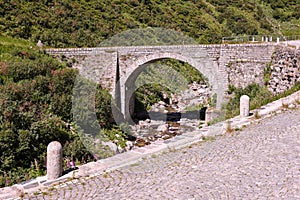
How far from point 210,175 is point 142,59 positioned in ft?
42.7

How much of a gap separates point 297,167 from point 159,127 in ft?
44.0

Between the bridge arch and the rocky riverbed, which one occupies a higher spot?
the bridge arch

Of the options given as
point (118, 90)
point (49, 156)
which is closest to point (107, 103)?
point (118, 90)

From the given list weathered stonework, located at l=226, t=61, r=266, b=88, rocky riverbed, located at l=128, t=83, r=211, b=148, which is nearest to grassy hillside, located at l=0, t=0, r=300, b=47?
rocky riverbed, located at l=128, t=83, r=211, b=148

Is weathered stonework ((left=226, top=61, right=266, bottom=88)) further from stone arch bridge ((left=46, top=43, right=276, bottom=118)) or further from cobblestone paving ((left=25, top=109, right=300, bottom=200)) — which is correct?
cobblestone paving ((left=25, top=109, right=300, bottom=200))

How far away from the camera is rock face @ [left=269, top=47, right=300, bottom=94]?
14898 millimetres

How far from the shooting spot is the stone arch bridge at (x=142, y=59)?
1811cm

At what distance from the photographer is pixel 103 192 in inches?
247

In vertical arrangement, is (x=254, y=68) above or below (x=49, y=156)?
above

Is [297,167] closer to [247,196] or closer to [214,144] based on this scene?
[247,196]

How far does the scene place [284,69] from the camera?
51.4 ft

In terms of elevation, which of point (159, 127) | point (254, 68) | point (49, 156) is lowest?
point (159, 127)

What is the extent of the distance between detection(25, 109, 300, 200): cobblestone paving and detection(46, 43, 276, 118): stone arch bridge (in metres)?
9.68

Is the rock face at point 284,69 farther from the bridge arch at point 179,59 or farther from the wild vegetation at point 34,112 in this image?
the wild vegetation at point 34,112
